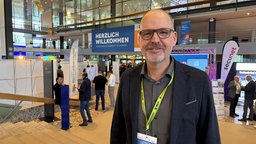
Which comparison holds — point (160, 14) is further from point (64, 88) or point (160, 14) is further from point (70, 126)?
point (70, 126)

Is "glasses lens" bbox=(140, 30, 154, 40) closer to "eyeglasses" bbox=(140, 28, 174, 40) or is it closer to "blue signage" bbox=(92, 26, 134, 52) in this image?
"eyeglasses" bbox=(140, 28, 174, 40)

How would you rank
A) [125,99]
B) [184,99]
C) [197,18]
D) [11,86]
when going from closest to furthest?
1. [184,99]
2. [125,99]
3. [11,86]
4. [197,18]

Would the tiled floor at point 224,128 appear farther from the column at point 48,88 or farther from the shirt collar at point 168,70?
the shirt collar at point 168,70

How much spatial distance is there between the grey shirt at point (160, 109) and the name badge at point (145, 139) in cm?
2

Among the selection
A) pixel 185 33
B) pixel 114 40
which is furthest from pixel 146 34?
pixel 185 33

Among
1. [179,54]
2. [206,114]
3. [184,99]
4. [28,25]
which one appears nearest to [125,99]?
[184,99]

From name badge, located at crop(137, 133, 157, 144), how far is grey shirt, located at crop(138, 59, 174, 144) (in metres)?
0.02

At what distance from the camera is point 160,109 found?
97cm

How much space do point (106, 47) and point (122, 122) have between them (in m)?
6.39

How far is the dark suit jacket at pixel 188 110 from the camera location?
912 millimetres

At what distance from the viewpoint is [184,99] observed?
936 mm

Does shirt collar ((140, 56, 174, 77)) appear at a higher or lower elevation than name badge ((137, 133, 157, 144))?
higher

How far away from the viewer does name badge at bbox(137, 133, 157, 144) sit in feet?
3.21

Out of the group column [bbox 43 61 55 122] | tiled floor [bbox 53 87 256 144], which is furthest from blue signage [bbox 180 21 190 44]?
column [bbox 43 61 55 122]
